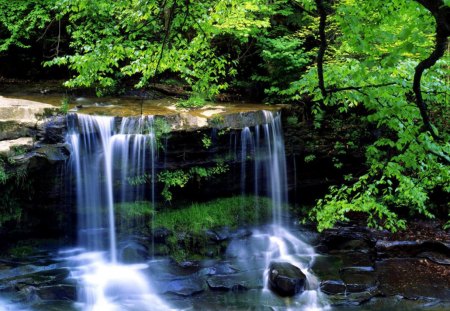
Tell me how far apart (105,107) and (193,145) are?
2408 millimetres

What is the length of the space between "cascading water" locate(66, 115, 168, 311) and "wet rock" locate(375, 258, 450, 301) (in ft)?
15.7

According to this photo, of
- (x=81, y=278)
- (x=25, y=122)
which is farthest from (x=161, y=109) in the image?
(x=81, y=278)

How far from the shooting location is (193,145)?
9.21 meters

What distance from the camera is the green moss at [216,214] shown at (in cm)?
922

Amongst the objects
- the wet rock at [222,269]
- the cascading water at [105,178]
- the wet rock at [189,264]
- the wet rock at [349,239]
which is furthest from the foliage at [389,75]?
the cascading water at [105,178]

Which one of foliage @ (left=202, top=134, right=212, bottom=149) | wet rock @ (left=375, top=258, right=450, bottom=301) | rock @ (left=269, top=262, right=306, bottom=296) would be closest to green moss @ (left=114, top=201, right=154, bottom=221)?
foliage @ (left=202, top=134, right=212, bottom=149)

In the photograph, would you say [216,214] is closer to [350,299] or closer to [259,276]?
[259,276]

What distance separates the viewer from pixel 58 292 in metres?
7.16

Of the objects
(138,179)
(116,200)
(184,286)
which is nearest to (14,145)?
(116,200)

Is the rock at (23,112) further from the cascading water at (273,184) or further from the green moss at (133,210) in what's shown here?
the cascading water at (273,184)

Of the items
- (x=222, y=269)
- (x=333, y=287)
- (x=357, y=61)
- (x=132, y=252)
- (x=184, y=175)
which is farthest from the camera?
(x=184, y=175)

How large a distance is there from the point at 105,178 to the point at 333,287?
5.21 metres

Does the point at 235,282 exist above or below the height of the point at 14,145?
below

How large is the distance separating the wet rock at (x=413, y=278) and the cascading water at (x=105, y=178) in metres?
4.79
